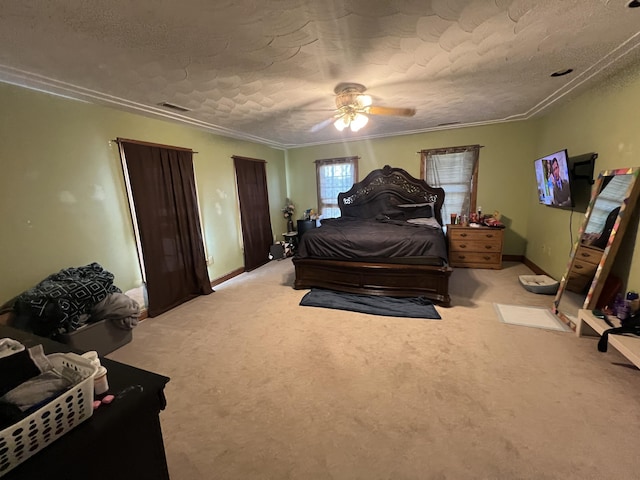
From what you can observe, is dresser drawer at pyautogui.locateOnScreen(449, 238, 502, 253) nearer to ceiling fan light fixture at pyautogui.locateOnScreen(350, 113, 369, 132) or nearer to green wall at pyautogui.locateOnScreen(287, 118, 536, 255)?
green wall at pyautogui.locateOnScreen(287, 118, 536, 255)

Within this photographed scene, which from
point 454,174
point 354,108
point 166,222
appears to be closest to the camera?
point 354,108

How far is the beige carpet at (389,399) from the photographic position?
1526 millimetres

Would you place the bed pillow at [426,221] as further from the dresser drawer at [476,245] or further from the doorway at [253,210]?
the doorway at [253,210]

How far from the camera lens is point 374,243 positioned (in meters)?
3.55

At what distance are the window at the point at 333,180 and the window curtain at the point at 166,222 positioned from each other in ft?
9.42

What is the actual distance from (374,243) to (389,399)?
1936 mm

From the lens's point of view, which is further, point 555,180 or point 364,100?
point 555,180

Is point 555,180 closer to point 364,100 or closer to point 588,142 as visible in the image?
point 588,142

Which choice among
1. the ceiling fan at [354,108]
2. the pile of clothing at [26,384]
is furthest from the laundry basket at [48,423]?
the ceiling fan at [354,108]

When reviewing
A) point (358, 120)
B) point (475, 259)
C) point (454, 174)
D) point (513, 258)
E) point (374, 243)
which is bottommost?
point (513, 258)

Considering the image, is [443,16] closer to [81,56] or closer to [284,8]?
[284,8]

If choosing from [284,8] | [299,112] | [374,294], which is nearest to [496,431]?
[374,294]

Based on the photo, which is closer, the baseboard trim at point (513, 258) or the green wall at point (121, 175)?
the green wall at point (121, 175)

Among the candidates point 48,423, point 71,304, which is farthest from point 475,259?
point 71,304
